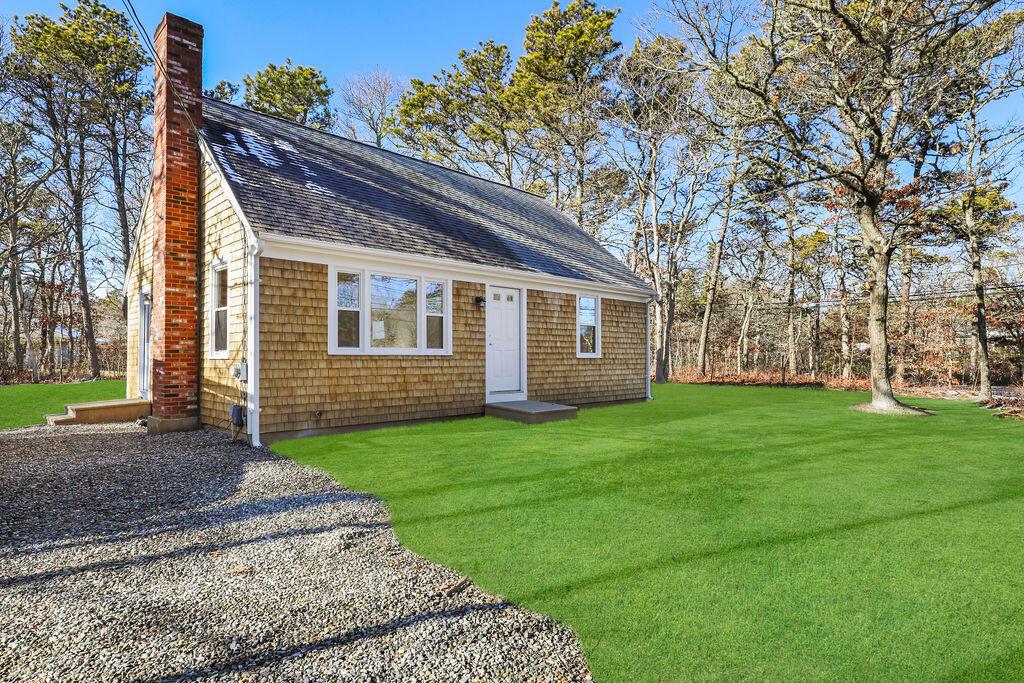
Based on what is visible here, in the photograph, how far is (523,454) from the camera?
19.6 feet

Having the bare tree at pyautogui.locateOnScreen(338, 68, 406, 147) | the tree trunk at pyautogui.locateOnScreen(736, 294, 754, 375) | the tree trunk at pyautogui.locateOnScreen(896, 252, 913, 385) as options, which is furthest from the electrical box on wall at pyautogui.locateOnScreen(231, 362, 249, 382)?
the bare tree at pyautogui.locateOnScreen(338, 68, 406, 147)

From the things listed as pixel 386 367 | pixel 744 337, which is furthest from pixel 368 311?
pixel 744 337

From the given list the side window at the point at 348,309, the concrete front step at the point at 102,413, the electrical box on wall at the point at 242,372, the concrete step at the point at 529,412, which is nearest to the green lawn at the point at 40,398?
the concrete front step at the point at 102,413

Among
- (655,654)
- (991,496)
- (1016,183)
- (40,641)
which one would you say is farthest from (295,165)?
(1016,183)

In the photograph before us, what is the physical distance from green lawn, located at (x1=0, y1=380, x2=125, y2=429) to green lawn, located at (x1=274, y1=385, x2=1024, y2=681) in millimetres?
6354

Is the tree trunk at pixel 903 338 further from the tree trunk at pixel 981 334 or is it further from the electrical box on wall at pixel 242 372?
the electrical box on wall at pixel 242 372

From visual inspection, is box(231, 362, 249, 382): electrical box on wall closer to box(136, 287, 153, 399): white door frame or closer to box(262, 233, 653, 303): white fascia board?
box(262, 233, 653, 303): white fascia board

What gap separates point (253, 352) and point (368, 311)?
1717 millimetres

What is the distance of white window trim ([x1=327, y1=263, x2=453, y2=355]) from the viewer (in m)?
7.42

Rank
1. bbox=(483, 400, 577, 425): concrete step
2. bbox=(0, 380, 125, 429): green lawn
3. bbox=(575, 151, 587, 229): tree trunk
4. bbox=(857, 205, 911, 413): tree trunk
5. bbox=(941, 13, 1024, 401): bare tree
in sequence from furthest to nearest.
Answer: bbox=(575, 151, 587, 229): tree trunk < bbox=(941, 13, 1024, 401): bare tree < bbox=(857, 205, 911, 413): tree trunk < bbox=(0, 380, 125, 429): green lawn < bbox=(483, 400, 577, 425): concrete step

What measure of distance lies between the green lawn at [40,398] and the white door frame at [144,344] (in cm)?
154

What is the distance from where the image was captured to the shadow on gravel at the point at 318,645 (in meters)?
2.09

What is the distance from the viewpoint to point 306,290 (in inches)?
283

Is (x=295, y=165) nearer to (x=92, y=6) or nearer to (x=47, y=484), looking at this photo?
(x=47, y=484)
